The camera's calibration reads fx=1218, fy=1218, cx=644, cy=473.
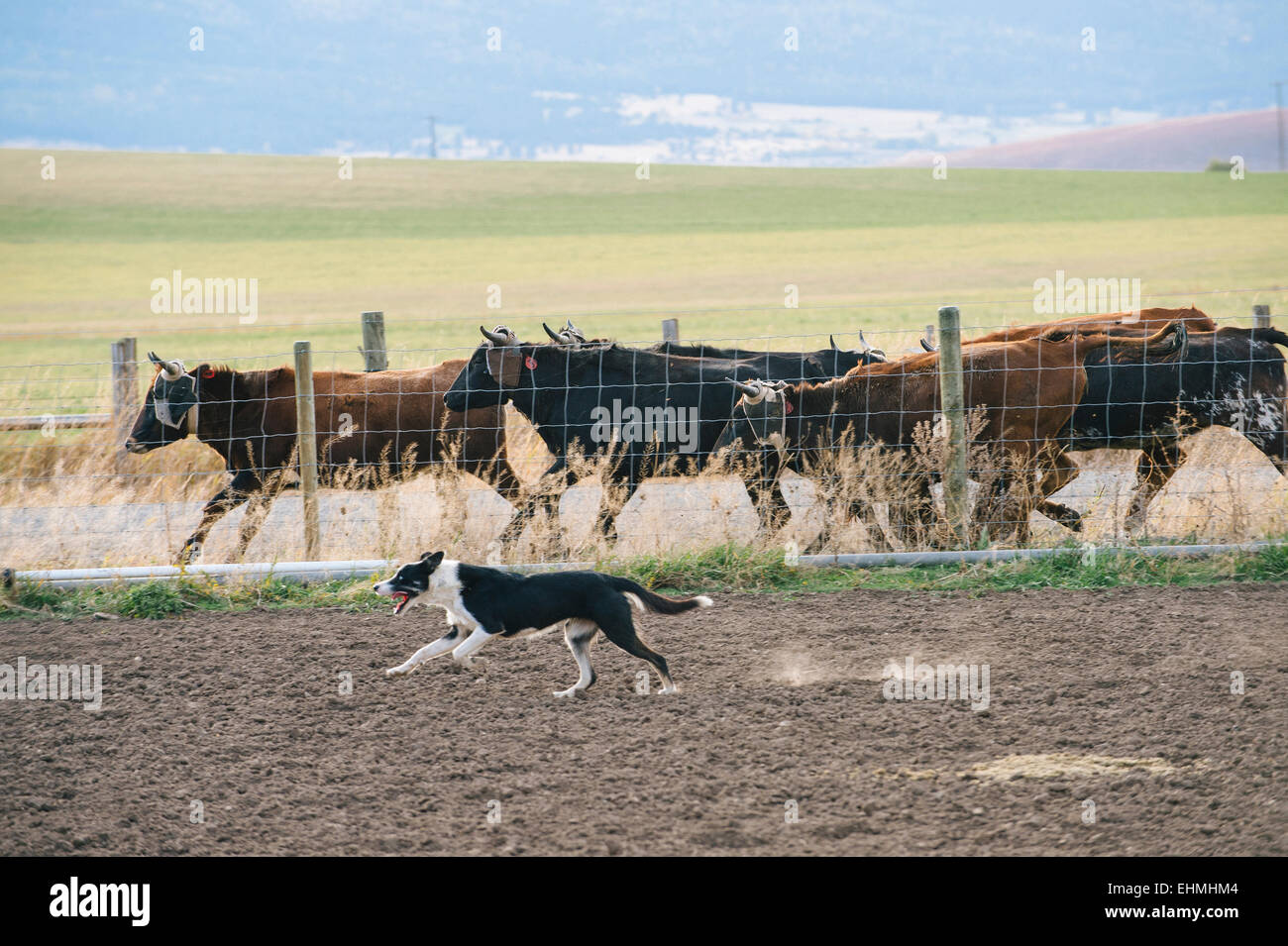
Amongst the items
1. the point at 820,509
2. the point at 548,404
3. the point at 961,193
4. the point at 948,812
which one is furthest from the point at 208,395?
the point at 961,193

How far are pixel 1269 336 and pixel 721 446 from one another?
444 cm

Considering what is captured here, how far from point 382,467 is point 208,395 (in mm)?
1536

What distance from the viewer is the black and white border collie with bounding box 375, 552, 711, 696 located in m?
6.25

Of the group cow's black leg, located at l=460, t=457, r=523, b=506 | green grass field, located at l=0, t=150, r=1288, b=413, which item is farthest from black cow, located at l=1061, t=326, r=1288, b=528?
green grass field, located at l=0, t=150, r=1288, b=413

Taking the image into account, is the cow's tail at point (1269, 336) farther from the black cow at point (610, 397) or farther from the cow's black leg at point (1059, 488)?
the black cow at point (610, 397)

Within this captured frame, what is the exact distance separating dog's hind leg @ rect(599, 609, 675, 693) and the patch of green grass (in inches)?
73.0

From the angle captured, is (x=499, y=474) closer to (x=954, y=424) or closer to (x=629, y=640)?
(x=954, y=424)

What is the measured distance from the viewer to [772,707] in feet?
19.2

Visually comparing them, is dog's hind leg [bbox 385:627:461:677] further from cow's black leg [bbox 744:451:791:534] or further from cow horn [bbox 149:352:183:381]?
cow horn [bbox 149:352:183:381]

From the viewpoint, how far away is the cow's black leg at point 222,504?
9.09m

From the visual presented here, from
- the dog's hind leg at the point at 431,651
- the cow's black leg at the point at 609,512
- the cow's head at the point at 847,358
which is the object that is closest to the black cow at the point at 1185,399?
the cow's head at the point at 847,358

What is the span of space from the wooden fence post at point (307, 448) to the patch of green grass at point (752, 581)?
635 millimetres
